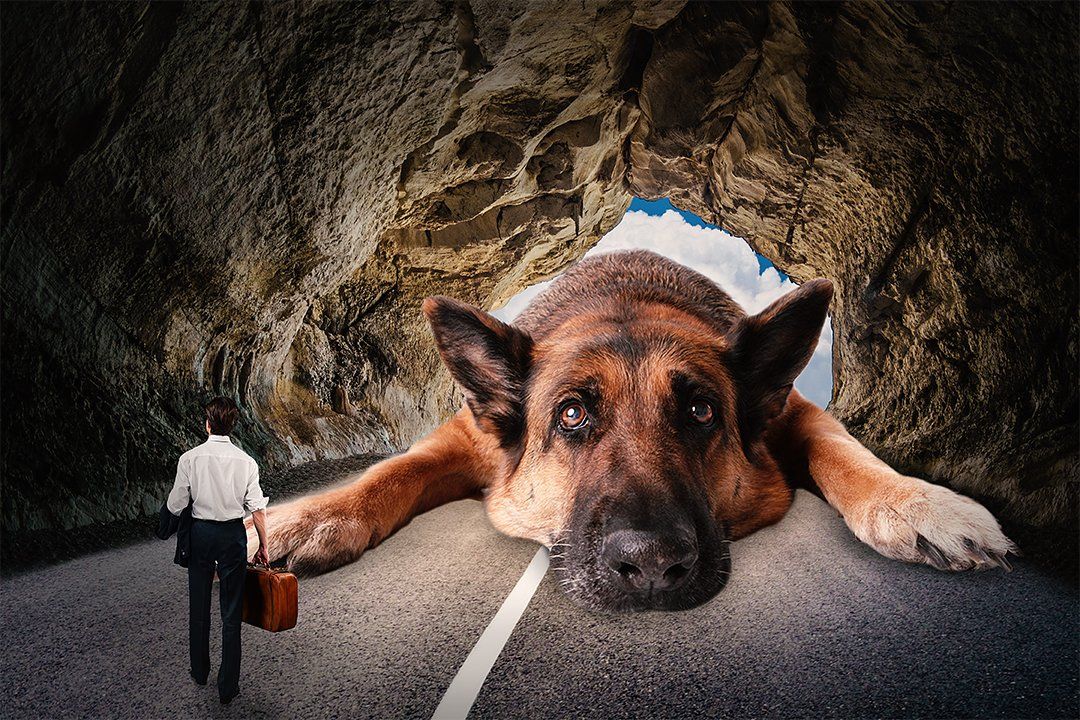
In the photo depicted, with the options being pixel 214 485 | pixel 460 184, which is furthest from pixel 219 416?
pixel 460 184

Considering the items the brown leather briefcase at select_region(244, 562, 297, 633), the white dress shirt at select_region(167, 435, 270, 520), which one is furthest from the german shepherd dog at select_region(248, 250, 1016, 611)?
the white dress shirt at select_region(167, 435, 270, 520)

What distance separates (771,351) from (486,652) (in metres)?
2.26

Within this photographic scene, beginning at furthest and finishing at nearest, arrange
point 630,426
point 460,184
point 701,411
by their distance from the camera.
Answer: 1. point 460,184
2. point 701,411
3. point 630,426

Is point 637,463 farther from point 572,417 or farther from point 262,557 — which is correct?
point 262,557

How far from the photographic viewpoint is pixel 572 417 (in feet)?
10.9

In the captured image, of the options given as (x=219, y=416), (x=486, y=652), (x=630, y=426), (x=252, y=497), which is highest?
(x=219, y=416)

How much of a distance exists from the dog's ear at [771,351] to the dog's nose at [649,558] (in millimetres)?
1346

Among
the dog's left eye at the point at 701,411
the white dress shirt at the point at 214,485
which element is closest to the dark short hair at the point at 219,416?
the white dress shirt at the point at 214,485

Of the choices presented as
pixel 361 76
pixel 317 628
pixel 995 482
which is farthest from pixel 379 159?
pixel 995 482

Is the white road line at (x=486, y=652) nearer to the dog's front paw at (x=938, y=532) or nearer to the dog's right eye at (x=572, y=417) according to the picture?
the dog's right eye at (x=572, y=417)

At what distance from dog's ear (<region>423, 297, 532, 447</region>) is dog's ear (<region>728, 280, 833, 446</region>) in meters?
1.22

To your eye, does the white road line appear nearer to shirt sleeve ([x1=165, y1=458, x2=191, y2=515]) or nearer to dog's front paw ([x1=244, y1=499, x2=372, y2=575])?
dog's front paw ([x1=244, y1=499, x2=372, y2=575])

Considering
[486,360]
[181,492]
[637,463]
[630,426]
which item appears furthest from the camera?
[486,360]

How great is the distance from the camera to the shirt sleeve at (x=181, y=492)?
219 cm
